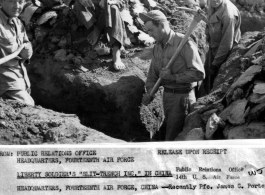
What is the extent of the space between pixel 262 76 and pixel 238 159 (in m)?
3.02

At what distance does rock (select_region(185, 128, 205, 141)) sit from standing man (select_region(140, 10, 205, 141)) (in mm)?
1416

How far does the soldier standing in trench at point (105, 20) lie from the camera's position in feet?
37.8

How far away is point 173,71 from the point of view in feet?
31.9

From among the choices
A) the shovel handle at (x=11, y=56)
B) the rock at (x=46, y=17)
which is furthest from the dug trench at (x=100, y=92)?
the shovel handle at (x=11, y=56)

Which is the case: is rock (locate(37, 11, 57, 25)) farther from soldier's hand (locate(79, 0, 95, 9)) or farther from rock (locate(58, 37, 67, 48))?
soldier's hand (locate(79, 0, 95, 9))

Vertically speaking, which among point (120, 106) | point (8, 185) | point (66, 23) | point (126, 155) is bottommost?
point (120, 106)

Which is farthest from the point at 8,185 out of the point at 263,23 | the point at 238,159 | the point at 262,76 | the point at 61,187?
the point at 263,23

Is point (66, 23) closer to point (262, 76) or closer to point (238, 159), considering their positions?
point (262, 76)

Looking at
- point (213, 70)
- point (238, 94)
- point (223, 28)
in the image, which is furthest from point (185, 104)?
point (223, 28)

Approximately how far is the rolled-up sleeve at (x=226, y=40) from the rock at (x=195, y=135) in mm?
3242

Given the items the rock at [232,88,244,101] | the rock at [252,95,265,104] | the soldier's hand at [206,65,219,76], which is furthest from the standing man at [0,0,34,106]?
the soldier's hand at [206,65,219,76]

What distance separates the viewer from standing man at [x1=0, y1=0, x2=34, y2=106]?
28.9 feet

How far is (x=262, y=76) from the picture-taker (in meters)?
8.27

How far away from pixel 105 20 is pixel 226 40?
2.39 m
